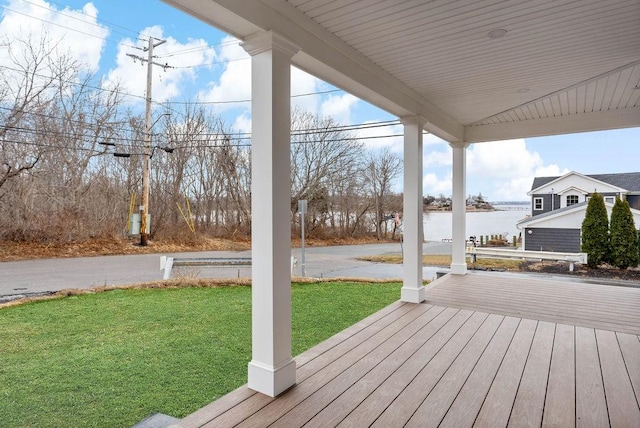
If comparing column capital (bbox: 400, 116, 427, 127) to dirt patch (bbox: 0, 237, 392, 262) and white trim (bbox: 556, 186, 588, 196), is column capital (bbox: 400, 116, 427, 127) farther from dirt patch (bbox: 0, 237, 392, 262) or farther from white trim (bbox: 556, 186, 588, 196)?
dirt patch (bbox: 0, 237, 392, 262)

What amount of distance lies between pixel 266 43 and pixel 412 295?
3136mm

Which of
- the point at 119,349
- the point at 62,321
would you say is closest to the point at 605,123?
the point at 119,349

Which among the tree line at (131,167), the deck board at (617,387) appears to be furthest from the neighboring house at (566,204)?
the tree line at (131,167)

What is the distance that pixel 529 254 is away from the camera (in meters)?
6.34

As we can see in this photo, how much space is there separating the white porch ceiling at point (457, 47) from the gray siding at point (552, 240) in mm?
2653

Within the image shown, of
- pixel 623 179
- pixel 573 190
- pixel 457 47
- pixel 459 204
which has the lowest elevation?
pixel 459 204

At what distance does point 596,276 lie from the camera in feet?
18.4

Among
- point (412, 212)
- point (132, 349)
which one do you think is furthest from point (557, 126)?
point (132, 349)

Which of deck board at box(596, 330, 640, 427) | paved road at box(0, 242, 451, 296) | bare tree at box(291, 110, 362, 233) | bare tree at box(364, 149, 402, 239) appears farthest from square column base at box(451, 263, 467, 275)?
bare tree at box(364, 149, 402, 239)

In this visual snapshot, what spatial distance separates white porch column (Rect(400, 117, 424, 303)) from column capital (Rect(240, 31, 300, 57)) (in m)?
2.19

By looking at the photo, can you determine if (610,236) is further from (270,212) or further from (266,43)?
(266,43)

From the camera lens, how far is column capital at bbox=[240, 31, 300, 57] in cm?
190

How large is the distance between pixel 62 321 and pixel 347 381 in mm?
3394

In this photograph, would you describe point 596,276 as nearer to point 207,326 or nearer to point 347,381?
point 347,381
